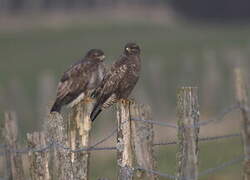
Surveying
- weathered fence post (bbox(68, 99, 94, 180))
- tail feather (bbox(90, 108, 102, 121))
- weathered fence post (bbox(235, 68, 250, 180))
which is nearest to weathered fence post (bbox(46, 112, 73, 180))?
weathered fence post (bbox(68, 99, 94, 180))

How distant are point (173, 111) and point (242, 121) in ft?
60.3

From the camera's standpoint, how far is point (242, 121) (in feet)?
28.5

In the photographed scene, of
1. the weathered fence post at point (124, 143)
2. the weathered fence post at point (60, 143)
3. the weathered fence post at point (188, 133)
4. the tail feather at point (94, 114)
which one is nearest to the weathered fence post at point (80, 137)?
the weathered fence post at point (60, 143)

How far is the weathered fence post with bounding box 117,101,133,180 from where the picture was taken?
9.21 metres

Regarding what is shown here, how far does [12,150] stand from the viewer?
434 inches

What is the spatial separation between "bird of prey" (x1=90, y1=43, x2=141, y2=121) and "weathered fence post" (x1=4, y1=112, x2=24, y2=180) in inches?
42.6

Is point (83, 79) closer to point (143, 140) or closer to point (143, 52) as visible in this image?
point (143, 140)


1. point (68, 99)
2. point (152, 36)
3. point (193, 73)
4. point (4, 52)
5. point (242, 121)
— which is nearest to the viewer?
point (242, 121)

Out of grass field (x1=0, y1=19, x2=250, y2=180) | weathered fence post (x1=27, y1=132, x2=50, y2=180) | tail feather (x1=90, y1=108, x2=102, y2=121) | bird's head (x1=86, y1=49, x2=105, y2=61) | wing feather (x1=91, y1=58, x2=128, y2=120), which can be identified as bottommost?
weathered fence post (x1=27, y1=132, x2=50, y2=180)

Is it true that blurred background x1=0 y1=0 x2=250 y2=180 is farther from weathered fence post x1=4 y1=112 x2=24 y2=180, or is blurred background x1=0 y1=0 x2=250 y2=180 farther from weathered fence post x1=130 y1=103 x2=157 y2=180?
weathered fence post x1=130 y1=103 x2=157 y2=180

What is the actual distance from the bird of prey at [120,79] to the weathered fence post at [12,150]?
3.55 ft

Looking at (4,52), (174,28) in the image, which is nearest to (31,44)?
(4,52)

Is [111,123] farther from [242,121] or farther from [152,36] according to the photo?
[152,36]

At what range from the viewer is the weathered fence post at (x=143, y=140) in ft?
29.8
